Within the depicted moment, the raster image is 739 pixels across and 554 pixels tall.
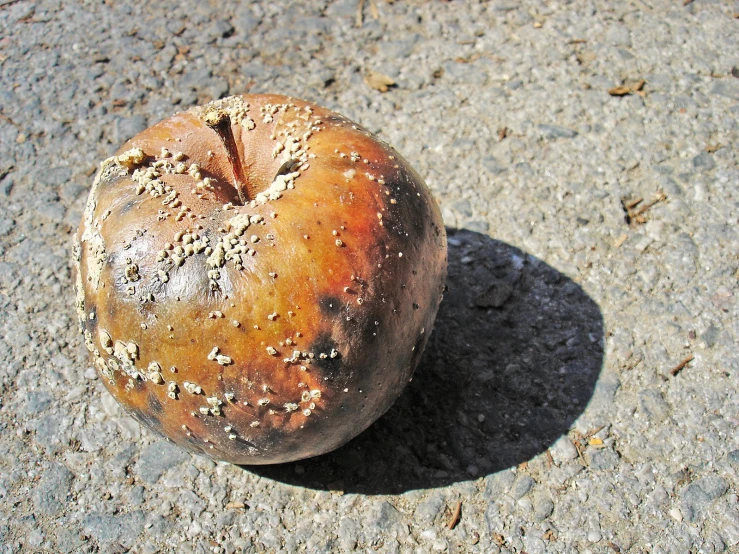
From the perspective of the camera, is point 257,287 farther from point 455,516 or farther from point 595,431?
point 595,431

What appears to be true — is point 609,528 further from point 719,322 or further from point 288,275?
point 288,275

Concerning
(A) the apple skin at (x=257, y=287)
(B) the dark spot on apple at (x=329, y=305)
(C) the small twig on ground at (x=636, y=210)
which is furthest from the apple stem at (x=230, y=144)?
(C) the small twig on ground at (x=636, y=210)

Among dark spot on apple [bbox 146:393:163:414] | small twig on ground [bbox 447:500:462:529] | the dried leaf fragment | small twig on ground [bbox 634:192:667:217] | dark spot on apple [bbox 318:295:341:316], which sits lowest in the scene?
small twig on ground [bbox 447:500:462:529]

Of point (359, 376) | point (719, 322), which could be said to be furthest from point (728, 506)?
point (359, 376)

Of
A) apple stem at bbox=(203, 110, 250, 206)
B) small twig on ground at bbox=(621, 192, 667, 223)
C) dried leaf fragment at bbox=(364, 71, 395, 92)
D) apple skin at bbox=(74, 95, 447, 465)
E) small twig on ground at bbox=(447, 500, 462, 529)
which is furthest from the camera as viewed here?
dried leaf fragment at bbox=(364, 71, 395, 92)

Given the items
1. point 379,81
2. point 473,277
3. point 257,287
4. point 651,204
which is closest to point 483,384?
point 473,277

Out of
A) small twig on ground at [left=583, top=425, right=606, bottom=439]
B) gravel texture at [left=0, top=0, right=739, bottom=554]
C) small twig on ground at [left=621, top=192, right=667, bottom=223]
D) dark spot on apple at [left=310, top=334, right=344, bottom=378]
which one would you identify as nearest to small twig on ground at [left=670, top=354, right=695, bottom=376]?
gravel texture at [left=0, top=0, right=739, bottom=554]

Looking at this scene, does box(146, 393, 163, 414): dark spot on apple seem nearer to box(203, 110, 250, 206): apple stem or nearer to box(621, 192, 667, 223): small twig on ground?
box(203, 110, 250, 206): apple stem

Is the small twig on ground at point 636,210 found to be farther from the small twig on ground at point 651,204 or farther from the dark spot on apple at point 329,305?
the dark spot on apple at point 329,305
